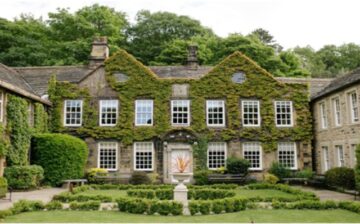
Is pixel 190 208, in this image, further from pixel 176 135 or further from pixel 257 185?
pixel 176 135

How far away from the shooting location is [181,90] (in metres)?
27.4

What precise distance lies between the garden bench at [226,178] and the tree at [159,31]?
1070 inches

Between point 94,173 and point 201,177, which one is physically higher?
point 94,173

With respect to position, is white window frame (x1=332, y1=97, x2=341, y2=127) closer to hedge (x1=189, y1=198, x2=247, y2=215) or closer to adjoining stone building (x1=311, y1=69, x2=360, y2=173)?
adjoining stone building (x1=311, y1=69, x2=360, y2=173)

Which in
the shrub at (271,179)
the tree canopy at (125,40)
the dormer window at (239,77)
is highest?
the tree canopy at (125,40)

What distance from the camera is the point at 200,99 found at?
2728cm

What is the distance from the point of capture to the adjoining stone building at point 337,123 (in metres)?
21.7

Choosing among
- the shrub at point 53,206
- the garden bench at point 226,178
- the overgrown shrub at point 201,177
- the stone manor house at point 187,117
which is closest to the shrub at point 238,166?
the garden bench at point 226,178

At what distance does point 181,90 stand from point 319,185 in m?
10.9

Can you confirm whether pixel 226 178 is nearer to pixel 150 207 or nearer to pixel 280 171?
pixel 280 171

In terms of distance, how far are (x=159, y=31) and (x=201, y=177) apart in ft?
98.3

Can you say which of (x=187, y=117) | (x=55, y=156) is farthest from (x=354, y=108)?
(x=55, y=156)

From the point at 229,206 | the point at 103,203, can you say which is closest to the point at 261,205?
the point at 229,206

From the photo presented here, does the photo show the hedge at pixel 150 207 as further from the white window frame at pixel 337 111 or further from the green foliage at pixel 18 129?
the white window frame at pixel 337 111
